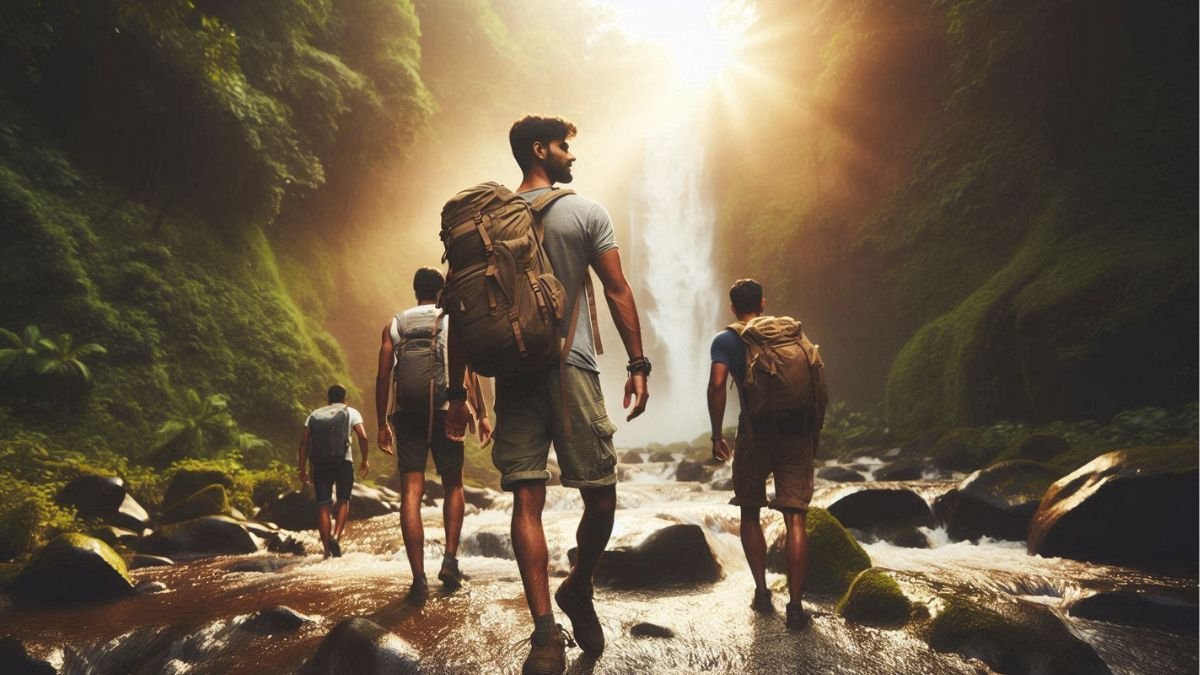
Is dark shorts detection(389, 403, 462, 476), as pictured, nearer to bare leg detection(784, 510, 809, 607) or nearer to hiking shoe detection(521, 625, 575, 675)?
hiking shoe detection(521, 625, 575, 675)

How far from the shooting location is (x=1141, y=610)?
377 cm

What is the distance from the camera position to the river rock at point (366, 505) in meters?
9.95

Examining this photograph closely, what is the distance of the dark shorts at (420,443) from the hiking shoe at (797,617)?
2.37m

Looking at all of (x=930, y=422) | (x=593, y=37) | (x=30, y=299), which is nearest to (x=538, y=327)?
(x=30, y=299)

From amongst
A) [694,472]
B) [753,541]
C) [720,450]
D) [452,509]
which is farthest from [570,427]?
[694,472]

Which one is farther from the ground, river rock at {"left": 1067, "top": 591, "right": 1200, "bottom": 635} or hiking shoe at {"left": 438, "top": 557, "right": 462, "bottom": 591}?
hiking shoe at {"left": 438, "top": 557, "right": 462, "bottom": 591}

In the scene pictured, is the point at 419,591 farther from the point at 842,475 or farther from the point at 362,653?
the point at 842,475

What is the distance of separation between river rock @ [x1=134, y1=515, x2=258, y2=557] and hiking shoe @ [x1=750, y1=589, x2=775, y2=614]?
582cm

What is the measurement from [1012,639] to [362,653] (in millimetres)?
3116

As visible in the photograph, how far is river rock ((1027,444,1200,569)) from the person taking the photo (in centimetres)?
483

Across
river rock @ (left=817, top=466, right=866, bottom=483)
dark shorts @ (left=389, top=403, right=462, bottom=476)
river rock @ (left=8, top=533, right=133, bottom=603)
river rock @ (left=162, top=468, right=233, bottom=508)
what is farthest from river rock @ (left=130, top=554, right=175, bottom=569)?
river rock @ (left=817, top=466, right=866, bottom=483)

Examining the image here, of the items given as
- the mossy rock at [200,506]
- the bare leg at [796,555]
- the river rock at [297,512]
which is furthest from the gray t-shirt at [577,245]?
the river rock at [297,512]

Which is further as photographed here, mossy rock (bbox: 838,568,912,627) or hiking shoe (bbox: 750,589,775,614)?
hiking shoe (bbox: 750,589,775,614)

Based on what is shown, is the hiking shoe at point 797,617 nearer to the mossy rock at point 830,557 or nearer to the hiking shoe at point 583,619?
the mossy rock at point 830,557
